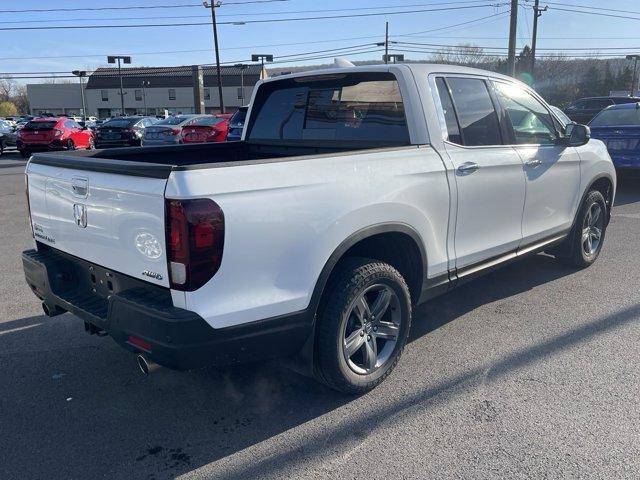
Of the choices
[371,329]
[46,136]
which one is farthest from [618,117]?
[46,136]

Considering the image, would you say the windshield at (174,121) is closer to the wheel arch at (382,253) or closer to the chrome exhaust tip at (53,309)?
the chrome exhaust tip at (53,309)

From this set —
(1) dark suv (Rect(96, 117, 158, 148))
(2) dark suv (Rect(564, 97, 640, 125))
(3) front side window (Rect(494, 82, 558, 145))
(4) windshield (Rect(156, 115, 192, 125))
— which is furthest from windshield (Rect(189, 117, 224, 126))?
(3) front side window (Rect(494, 82, 558, 145))

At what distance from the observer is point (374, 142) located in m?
4.10

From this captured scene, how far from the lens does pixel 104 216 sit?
2943mm

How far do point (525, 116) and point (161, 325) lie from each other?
144 inches

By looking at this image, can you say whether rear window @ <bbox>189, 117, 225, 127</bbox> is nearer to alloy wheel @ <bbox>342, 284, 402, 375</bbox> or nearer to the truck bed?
the truck bed

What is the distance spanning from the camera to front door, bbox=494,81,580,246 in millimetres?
4617

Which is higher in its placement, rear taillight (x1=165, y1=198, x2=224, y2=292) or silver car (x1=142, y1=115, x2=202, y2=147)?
rear taillight (x1=165, y1=198, x2=224, y2=292)

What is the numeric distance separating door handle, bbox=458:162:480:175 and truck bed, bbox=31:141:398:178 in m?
0.48

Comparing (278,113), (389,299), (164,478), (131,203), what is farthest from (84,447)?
(278,113)

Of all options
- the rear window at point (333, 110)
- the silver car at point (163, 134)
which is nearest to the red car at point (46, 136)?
the silver car at point (163, 134)

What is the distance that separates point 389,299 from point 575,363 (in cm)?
142

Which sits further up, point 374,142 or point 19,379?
point 374,142

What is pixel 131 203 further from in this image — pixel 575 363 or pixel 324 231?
pixel 575 363
